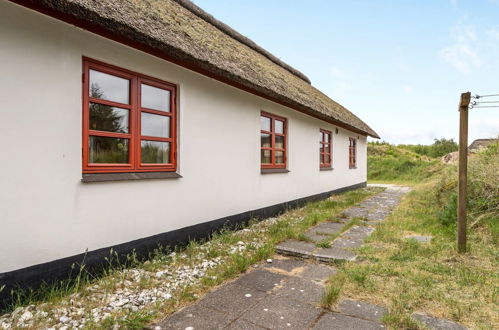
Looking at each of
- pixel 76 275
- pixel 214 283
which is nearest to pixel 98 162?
pixel 76 275

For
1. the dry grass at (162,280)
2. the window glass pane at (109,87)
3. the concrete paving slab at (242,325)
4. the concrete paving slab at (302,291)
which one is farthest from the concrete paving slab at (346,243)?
the window glass pane at (109,87)

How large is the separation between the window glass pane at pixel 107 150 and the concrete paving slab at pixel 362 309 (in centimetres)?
314

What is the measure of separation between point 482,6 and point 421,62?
7.25m

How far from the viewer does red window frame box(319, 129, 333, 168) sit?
10.6 meters

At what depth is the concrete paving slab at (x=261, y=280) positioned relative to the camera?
329 cm

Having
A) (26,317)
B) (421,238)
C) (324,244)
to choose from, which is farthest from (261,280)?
(421,238)

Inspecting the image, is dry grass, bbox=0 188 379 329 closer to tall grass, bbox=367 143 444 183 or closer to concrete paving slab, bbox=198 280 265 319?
concrete paving slab, bbox=198 280 265 319

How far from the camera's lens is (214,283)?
329 cm

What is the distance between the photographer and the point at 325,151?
10914 mm

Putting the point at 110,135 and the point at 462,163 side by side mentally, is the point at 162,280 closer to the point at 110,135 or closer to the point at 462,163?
the point at 110,135

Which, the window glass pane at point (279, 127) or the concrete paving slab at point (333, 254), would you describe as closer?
the concrete paving slab at point (333, 254)

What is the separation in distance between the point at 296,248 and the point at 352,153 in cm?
1078

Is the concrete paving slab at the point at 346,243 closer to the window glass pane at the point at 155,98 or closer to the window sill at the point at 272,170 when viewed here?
the window sill at the point at 272,170

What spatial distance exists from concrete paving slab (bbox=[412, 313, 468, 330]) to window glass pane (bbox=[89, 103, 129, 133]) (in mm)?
3892
